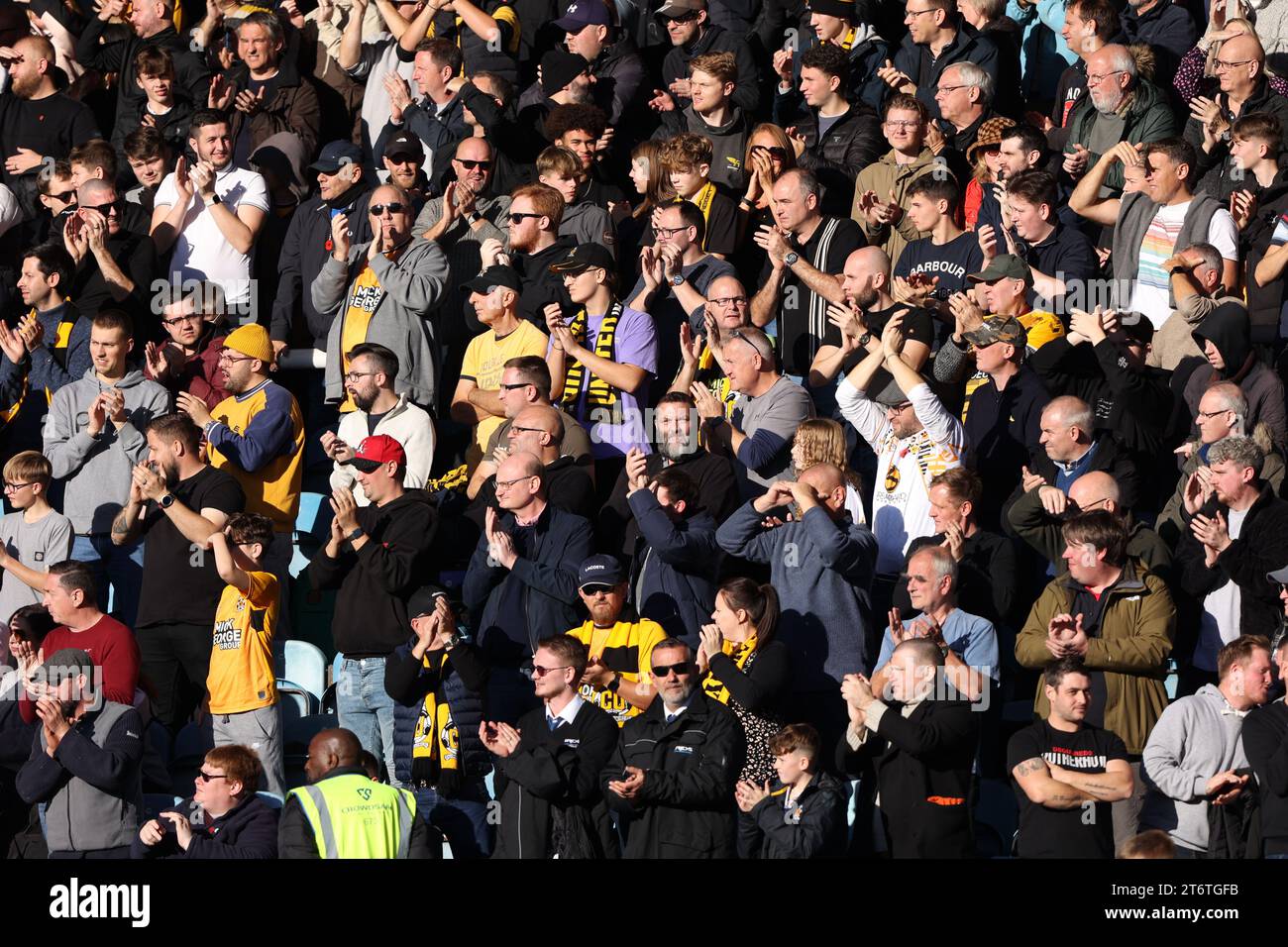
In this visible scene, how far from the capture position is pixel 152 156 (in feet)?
46.1

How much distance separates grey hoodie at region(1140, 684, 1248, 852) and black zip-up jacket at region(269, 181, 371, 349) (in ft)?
18.3

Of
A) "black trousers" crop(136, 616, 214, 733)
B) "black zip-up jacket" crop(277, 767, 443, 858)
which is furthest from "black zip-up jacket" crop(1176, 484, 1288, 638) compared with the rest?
"black trousers" crop(136, 616, 214, 733)

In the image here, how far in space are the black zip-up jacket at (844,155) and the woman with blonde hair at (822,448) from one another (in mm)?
2939

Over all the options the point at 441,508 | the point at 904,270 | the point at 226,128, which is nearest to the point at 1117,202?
the point at 904,270

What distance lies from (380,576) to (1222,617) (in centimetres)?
396

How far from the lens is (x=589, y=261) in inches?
494

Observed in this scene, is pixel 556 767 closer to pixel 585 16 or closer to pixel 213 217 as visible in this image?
pixel 213 217

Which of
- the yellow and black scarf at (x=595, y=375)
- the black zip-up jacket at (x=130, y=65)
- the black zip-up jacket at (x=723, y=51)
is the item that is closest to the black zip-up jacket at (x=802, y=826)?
the yellow and black scarf at (x=595, y=375)

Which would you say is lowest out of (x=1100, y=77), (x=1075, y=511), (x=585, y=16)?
(x=1075, y=511)

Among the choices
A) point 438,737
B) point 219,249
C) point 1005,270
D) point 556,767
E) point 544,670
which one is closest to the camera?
point 556,767

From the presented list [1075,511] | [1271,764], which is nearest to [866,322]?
[1075,511]

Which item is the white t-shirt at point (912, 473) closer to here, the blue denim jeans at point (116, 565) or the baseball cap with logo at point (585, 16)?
the blue denim jeans at point (116, 565)
